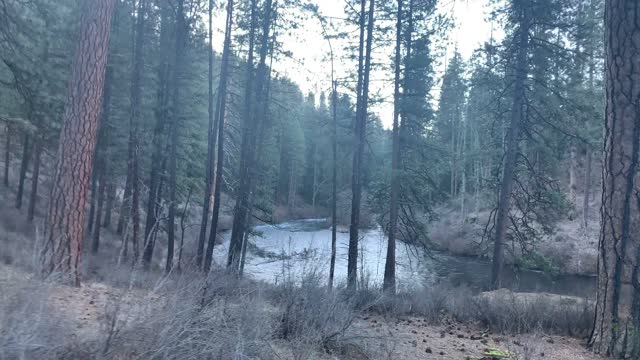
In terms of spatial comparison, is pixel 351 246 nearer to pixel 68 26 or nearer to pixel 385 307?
pixel 385 307

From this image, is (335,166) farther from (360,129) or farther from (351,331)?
(351,331)

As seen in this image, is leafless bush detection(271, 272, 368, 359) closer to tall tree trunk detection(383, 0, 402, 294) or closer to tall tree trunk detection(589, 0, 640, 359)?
tall tree trunk detection(589, 0, 640, 359)

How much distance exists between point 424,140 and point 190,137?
33.1 feet

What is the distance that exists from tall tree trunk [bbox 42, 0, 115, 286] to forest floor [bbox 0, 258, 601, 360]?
3.22ft

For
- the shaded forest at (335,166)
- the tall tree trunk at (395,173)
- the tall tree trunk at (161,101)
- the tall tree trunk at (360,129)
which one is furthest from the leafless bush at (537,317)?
the tall tree trunk at (161,101)

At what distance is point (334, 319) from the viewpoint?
5.14 m

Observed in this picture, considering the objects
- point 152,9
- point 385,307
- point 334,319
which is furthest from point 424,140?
point 334,319

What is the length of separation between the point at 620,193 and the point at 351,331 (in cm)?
327

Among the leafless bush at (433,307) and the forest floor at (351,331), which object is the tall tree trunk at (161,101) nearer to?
the forest floor at (351,331)

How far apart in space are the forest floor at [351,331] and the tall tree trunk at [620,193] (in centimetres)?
43

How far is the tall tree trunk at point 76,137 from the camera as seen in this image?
7121 mm

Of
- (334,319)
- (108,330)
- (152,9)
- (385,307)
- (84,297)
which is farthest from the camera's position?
(152,9)

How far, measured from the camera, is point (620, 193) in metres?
5.16

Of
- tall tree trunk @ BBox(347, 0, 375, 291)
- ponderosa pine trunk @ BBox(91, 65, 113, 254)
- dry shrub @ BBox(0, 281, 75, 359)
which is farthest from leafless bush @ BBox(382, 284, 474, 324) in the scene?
ponderosa pine trunk @ BBox(91, 65, 113, 254)
